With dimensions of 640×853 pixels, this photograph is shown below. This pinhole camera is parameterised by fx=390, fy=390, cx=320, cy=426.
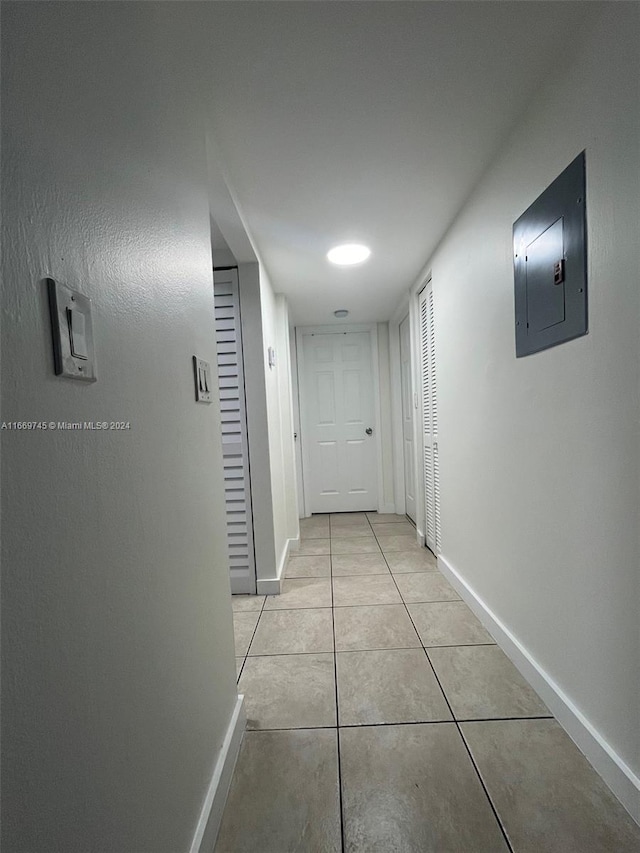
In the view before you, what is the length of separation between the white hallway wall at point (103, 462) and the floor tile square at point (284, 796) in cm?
18

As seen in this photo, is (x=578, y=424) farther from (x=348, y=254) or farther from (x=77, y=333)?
(x=348, y=254)

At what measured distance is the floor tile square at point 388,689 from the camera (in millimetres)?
1395

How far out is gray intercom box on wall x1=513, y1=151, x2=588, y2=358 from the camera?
1135 mm

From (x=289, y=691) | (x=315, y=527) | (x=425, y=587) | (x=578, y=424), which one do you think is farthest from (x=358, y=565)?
(x=578, y=424)

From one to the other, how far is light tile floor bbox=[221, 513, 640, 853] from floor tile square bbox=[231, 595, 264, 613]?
0.16 m

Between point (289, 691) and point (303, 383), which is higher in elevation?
point (303, 383)

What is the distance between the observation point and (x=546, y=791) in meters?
1.09

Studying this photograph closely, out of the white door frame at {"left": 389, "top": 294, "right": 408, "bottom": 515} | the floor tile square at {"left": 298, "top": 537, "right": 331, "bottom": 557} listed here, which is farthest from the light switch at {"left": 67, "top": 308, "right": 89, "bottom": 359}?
the white door frame at {"left": 389, "top": 294, "right": 408, "bottom": 515}

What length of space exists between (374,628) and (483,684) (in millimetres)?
575

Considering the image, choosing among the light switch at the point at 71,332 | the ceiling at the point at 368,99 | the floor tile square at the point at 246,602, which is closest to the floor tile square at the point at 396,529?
the floor tile square at the point at 246,602

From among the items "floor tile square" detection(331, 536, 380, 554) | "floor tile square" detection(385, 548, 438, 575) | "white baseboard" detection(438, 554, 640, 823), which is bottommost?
"floor tile square" detection(331, 536, 380, 554)

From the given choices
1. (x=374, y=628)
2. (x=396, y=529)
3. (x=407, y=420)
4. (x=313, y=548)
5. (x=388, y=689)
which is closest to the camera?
(x=388, y=689)

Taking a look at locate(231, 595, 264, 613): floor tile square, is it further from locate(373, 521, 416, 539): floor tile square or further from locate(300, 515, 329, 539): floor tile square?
locate(373, 521, 416, 539): floor tile square

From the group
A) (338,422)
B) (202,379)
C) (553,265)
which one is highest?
(553,265)
